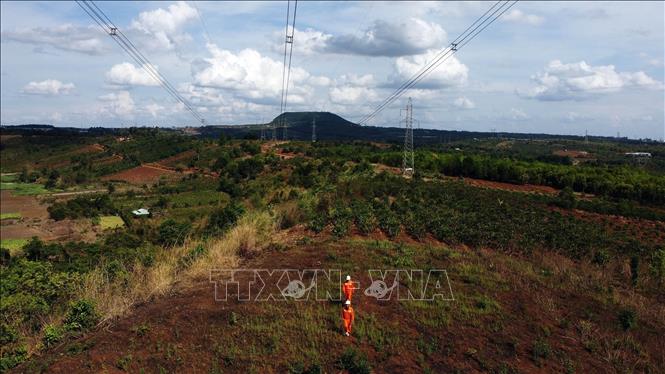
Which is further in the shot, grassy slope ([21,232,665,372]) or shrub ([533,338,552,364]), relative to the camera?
shrub ([533,338,552,364])

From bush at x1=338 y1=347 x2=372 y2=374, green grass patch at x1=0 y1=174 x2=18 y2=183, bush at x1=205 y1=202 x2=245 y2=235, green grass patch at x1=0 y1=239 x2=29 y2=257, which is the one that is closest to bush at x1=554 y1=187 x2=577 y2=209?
bush at x1=205 y1=202 x2=245 y2=235

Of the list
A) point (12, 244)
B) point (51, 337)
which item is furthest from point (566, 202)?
point (12, 244)

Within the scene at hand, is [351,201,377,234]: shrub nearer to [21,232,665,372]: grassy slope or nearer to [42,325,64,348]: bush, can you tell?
[21,232,665,372]: grassy slope

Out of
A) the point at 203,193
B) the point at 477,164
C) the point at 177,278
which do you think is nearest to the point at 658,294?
the point at 177,278

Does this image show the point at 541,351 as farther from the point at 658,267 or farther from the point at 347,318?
the point at 658,267

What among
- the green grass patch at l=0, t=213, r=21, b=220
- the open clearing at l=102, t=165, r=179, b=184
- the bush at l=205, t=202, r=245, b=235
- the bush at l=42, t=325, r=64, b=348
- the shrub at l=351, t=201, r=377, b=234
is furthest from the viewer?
the open clearing at l=102, t=165, r=179, b=184

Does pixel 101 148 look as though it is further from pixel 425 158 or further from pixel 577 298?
pixel 577 298

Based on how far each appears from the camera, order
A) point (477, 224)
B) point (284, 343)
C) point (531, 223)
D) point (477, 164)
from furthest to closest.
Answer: point (477, 164) → point (531, 223) → point (477, 224) → point (284, 343)
